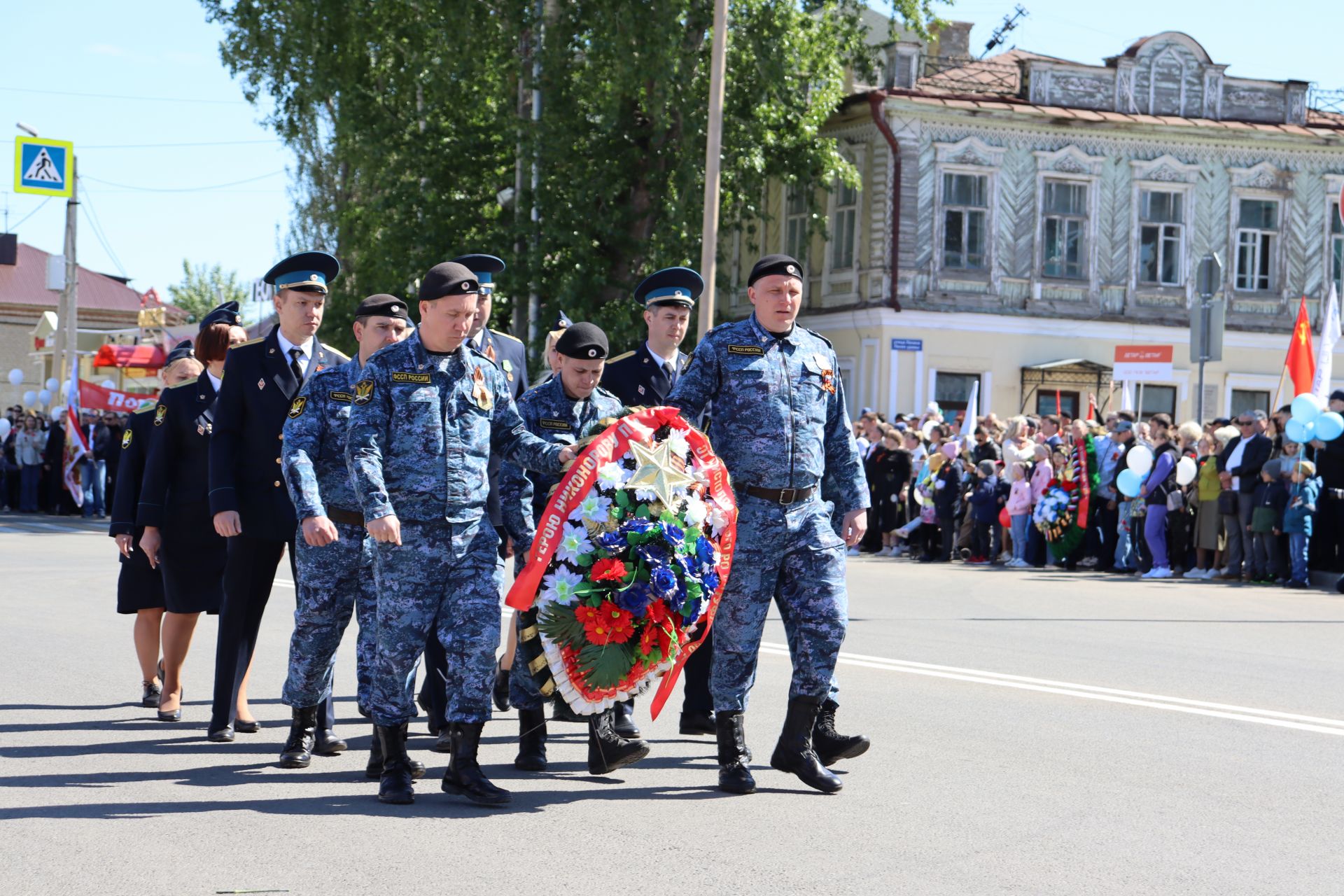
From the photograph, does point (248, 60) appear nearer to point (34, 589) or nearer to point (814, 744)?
point (34, 589)

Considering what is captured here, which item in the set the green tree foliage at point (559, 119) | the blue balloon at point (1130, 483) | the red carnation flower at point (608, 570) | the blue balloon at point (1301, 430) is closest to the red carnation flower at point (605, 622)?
the red carnation flower at point (608, 570)

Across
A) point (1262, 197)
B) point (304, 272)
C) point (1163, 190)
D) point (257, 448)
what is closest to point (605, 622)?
point (257, 448)

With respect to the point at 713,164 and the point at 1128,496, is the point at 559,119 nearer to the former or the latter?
the point at 713,164

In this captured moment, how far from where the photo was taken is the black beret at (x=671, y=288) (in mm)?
8195

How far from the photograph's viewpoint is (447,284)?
6637 millimetres

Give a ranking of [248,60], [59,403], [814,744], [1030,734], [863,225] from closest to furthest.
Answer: [814,744] < [1030,734] < [248,60] < [863,225] < [59,403]

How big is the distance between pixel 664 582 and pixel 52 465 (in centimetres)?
2902

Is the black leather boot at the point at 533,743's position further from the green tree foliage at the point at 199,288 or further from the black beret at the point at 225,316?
the green tree foliage at the point at 199,288

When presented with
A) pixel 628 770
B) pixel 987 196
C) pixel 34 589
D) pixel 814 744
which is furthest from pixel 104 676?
pixel 987 196

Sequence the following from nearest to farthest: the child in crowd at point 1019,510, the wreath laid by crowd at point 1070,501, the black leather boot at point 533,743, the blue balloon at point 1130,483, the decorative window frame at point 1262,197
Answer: the black leather boot at point 533,743
the blue balloon at point 1130,483
the wreath laid by crowd at point 1070,501
the child in crowd at point 1019,510
the decorative window frame at point 1262,197

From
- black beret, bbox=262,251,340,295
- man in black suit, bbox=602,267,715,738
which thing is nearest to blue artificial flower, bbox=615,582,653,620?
man in black suit, bbox=602,267,715,738

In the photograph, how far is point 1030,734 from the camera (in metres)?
8.27

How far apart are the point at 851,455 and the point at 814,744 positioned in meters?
1.26

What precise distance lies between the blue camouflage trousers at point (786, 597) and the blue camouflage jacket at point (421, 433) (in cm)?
89
